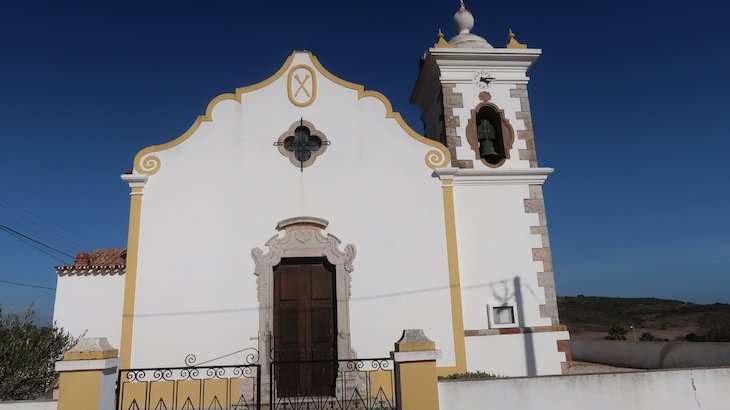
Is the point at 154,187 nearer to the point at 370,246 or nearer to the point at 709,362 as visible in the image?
the point at 370,246

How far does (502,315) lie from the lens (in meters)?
10.1

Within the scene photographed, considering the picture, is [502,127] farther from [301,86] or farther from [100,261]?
[100,261]

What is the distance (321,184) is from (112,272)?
194 inches

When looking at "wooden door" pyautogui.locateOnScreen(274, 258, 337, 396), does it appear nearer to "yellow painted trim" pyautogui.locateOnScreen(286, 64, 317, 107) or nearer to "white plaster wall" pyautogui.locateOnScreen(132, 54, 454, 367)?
"white plaster wall" pyautogui.locateOnScreen(132, 54, 454, 367)

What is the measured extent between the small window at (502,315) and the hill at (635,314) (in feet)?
61.8

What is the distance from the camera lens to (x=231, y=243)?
374 inches

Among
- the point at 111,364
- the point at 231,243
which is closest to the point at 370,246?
the point at 231,243

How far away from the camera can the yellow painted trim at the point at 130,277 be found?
8.92 m

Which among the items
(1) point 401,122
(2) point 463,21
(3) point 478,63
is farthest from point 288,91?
(2) point 463,21

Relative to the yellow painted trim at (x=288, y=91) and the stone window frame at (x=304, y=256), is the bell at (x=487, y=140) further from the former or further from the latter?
the stone window frame at (x=304, y=256)

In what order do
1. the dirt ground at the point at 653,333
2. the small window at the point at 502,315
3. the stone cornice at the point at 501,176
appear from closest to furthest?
the small window at the point at 502,315 < the stone cornice at the point at 501,176 < the dirt ground at the point at 653,333

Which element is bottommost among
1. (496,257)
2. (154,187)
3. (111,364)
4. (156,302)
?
(111,364)

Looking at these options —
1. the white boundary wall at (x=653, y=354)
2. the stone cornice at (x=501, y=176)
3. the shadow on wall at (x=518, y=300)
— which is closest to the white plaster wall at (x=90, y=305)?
the stone cornice at (x=501, y=176)

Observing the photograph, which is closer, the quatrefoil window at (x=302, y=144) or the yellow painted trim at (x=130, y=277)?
the yellow painted trim at (x=130, y=277)
